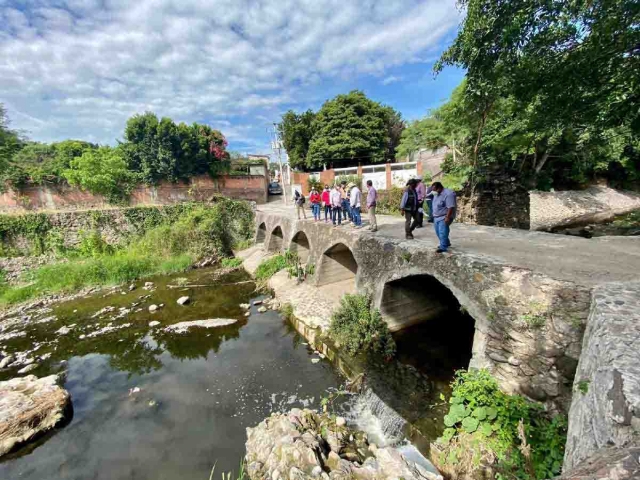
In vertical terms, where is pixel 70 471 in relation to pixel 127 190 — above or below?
below

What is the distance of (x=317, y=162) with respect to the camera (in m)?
32.8

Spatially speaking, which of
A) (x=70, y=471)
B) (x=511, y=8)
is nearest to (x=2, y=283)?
(x=70, y=471)

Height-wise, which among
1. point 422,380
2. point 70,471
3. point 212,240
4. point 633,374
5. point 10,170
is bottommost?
point 70,471

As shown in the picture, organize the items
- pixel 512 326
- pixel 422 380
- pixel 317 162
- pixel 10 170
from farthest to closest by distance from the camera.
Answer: pixel 317 162, pixel 10 170, pixel 422 380, pixel 512 326

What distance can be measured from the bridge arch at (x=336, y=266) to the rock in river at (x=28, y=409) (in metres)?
9.48

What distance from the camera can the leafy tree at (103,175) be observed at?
24.4 metres

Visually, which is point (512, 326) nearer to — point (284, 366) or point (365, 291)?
point (365, 291)

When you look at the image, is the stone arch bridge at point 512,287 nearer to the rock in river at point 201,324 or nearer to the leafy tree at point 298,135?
the rock in river at point 201,324

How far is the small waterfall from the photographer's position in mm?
6254

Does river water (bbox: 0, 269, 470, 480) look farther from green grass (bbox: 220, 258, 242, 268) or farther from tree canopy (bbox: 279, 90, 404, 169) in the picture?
tree canopy (bbox: 279, 90, 404, 169)

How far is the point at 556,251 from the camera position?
22.1 feet

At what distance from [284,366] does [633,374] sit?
842cm

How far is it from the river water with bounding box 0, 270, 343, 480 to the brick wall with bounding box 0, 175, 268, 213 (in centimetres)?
1532

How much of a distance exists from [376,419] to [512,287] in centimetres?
437
